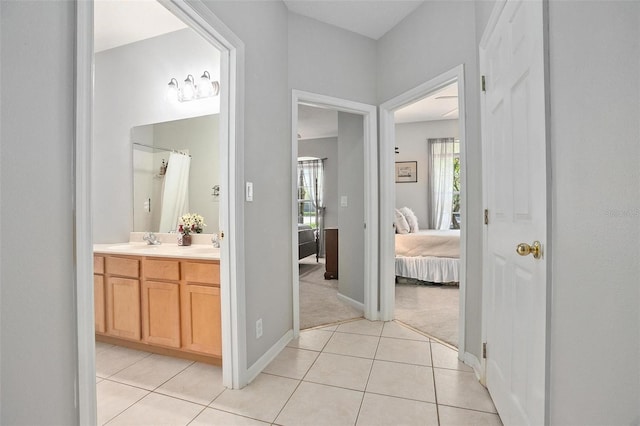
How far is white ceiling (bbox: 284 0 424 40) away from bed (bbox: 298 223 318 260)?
12.0 ft

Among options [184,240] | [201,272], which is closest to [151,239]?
[184,240]

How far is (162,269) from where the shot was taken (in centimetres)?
226

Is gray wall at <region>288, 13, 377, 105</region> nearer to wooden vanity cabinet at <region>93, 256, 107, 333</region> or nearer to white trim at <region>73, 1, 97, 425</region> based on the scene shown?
white trim at <region>73, 1, 97, 425</region>

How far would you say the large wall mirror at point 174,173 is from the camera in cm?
283

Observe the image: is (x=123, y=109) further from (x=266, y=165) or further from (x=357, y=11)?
(x=357, y=11)

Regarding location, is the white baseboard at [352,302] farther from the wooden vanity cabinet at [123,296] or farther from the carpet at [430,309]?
the wooden vanity cabinet at [123,296]

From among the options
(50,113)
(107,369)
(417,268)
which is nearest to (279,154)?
(50,113)

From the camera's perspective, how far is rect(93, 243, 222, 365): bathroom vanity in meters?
2.15

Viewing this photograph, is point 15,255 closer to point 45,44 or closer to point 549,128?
point 45,44

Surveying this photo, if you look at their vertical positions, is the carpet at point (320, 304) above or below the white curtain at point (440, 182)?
below

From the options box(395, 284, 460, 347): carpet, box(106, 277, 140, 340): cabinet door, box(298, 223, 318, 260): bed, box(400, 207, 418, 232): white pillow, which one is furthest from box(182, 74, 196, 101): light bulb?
box(400, 207, 418, 232): white pillow

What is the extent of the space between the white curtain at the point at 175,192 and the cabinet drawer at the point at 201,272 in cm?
90

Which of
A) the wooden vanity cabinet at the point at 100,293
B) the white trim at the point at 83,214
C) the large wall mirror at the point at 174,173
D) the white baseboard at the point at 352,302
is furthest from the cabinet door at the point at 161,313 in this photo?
the white baseboard at the point at 352,302

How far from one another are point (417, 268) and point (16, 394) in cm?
433
